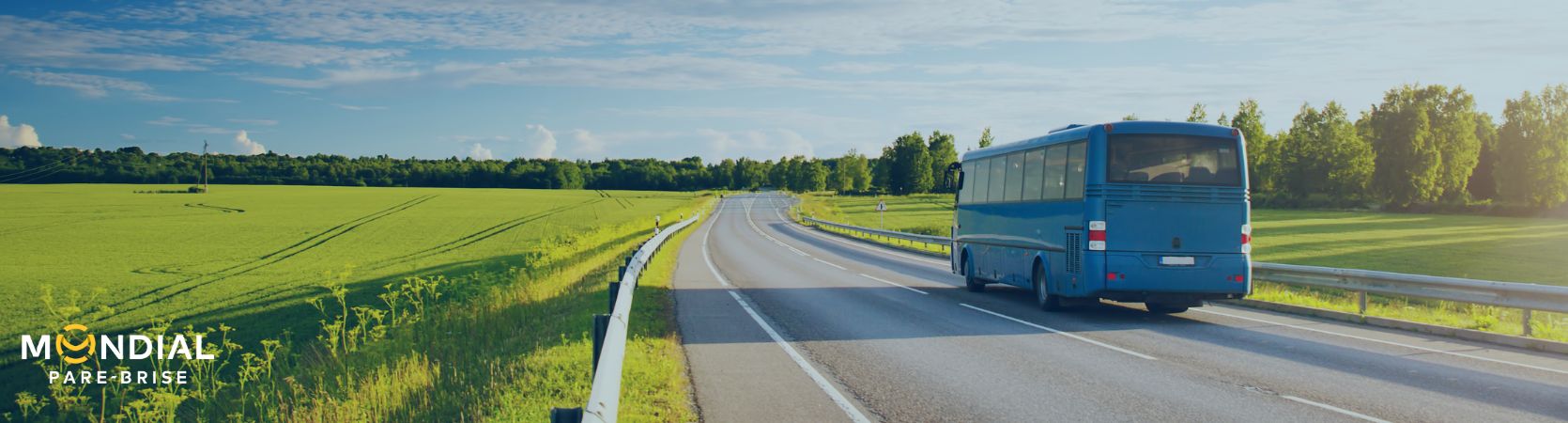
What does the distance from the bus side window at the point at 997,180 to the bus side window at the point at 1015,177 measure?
13cm

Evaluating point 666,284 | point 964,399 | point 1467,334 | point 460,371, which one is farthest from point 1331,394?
point 666,284

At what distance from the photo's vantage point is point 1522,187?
71.2 meters

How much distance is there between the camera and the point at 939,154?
14162 centimetres

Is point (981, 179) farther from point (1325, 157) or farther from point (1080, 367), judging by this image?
point (1325, 157)

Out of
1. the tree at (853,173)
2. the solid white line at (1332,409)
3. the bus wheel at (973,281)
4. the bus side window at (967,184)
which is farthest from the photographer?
the tree at (853,173)

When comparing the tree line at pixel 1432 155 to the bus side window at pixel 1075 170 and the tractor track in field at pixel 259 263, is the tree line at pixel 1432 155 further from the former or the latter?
the tractor track in field at pixel 259 263

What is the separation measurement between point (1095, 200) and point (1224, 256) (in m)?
2.09

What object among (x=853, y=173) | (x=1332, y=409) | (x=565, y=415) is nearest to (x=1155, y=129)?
(x=1332, y=409)

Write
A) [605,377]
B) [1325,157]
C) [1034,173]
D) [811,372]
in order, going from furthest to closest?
1. [1325,157]
2. [1034,173]
3. [811,372]
4. [605,377]

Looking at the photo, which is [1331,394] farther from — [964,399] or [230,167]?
[230,167]

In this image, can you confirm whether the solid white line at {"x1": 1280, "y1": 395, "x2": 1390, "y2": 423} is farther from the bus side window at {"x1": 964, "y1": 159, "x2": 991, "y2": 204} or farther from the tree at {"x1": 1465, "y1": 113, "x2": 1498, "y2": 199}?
the tree at {"x1": 1465, "y1": 113, "x2": 1498, "y2": 199}

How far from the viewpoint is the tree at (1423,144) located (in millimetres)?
73000

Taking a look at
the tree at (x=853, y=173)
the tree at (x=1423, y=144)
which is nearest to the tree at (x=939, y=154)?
the tree at (x=853, y=173)

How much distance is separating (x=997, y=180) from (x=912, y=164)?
122 meters
